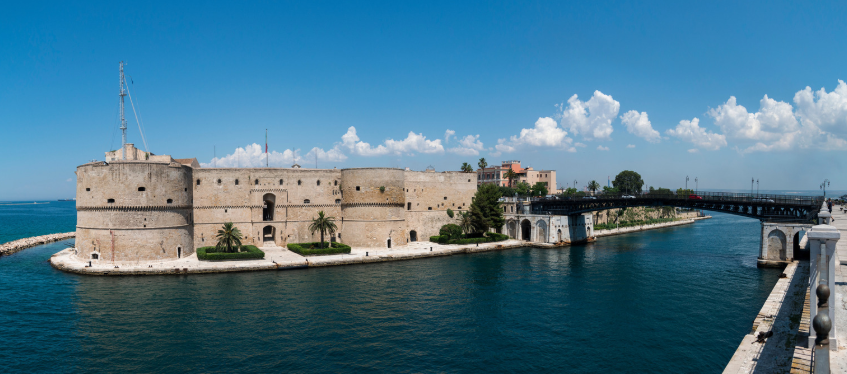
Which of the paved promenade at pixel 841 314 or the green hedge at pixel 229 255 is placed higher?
the paved promenade at pixel 841 314

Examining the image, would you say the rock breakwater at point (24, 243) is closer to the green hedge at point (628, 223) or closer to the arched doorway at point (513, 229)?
the arched doorway at point (513, 229)

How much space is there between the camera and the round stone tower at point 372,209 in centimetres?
5416

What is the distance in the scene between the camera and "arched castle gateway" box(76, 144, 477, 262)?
42.7 meters

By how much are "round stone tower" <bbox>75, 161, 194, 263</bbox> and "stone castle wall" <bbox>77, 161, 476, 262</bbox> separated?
0.28 feet

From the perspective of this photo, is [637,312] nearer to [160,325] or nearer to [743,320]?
[743,320]

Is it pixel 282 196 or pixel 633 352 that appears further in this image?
pixel 282 196

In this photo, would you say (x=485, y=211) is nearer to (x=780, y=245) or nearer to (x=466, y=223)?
(x=466, y=223)

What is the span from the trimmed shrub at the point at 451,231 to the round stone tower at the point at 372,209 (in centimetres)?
664

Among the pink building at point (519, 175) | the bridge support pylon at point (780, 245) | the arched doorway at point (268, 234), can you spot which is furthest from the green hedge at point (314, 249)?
the pink building at point (519, 175)

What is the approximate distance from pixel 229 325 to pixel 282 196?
28.7 metres

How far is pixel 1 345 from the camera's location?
23.2 meters

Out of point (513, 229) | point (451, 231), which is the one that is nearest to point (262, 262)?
point (451, 231)

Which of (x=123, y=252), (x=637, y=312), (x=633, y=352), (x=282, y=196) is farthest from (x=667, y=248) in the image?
(x=123, y=252)

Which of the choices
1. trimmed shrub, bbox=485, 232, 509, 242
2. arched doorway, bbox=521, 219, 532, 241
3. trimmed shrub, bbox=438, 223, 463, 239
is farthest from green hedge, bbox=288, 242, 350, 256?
arched doorway, bbox=521, 219, 532, 241
